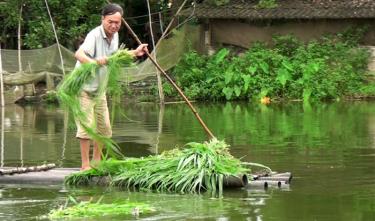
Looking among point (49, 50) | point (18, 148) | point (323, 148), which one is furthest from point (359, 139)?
point (49, 50)

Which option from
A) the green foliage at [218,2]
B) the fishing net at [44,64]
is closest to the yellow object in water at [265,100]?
the fishing net at [44,64]

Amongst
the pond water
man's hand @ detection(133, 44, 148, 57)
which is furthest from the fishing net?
man's hand @ detection(133, 44, 148, 57)

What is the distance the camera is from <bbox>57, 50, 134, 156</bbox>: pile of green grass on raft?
841 cm

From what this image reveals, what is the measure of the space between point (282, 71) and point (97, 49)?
1549 cm

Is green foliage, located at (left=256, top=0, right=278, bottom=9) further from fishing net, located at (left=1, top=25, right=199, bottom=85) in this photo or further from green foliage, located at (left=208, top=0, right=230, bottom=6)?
fishing net, located at (left=1, top=25, right=199, bottom=85)

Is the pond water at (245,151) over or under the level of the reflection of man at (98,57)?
under

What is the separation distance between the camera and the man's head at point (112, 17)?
8.56m

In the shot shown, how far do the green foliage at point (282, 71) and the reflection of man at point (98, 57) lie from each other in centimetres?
1380

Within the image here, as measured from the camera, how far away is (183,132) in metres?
A: 14.3

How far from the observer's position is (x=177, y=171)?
26.9 feet

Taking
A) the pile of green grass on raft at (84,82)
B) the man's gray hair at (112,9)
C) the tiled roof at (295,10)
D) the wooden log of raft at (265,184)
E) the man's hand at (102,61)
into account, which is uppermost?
the tiled roof at (295,10)

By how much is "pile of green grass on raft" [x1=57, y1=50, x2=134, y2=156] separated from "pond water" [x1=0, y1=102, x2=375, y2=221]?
2.01 feet

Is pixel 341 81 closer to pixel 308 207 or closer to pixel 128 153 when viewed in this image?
pixel 128 153

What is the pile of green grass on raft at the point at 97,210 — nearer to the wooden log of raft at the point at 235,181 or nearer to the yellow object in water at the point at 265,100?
the wooden log of raft at the point at 235,181
